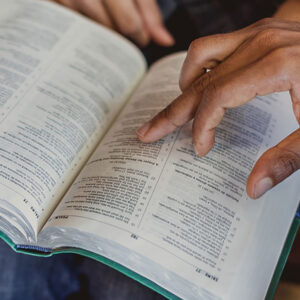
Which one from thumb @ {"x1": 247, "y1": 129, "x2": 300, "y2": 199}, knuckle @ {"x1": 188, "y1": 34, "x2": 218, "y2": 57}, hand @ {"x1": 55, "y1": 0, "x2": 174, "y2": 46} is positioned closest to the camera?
thumb @ {"x1": 247, "y1": 129, "x2": 300, "y2": 199}

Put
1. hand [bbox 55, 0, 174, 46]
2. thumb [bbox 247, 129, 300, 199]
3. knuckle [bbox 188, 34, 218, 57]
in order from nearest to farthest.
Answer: thumb [bbox 247, 129, 300, 199], knuckle [bbox 188, 34, 218, 57], hand [bbox 55, 0, 174, 46]

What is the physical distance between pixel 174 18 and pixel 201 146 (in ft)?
2.15

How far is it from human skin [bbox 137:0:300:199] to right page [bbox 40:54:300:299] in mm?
39

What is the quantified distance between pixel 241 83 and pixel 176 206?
7.7 inches

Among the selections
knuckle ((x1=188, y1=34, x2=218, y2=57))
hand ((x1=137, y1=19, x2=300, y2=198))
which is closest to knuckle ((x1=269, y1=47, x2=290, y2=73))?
hand ((x1=137, y1=19, x2=300, y2=198))

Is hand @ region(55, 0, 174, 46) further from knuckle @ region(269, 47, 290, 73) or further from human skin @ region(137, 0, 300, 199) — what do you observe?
knuckle @ region(269, 47, 290, 73)

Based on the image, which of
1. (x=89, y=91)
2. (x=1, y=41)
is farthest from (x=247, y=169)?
(x=1, y=41)

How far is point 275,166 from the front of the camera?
0.50 meters

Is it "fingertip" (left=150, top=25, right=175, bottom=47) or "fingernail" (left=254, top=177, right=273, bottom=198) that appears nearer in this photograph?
"fingernail" (left=254, top=177, right=273, bottom=198)

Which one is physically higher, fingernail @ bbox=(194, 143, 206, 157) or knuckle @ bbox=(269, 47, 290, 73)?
knuckle @ bbox=(269, 47, 290, 73)

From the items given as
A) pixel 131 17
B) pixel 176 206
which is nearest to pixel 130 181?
pixel 176 206

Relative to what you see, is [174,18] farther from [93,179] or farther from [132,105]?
[93,179]

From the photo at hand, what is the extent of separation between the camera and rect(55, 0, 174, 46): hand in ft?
3.15

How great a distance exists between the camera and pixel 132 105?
754mm
